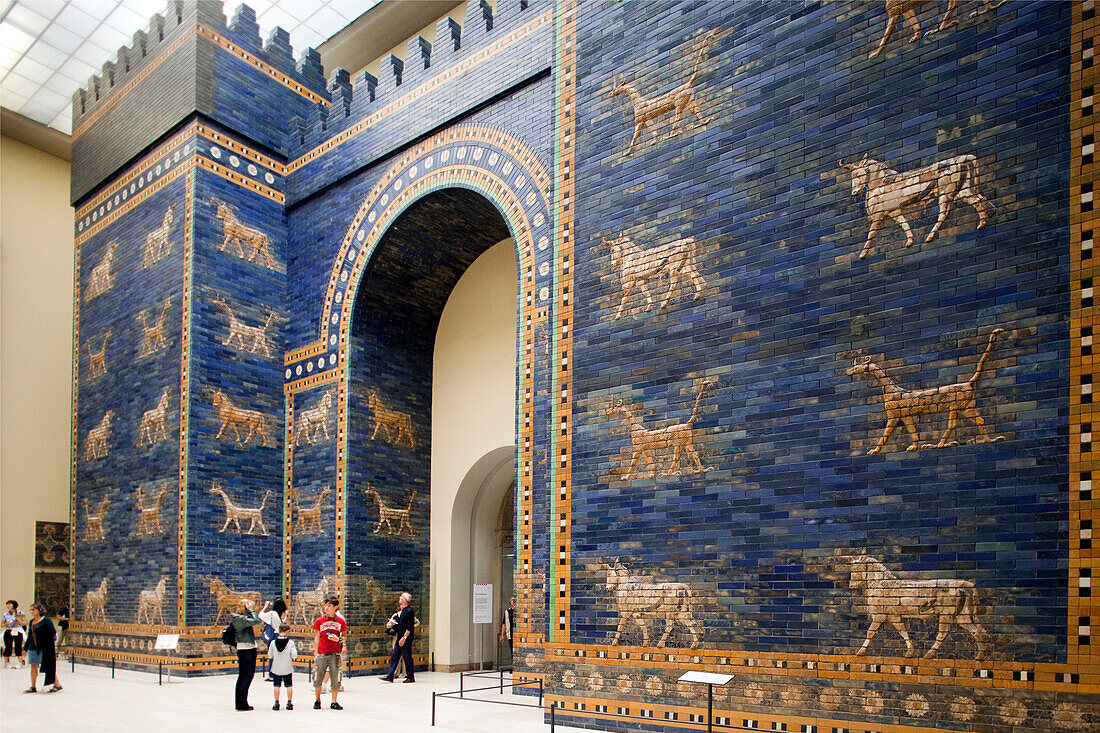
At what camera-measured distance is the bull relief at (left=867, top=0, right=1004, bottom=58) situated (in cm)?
691

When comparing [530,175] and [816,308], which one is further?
[530,175]

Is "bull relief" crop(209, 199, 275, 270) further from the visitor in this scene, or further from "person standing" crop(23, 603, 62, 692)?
the visitor

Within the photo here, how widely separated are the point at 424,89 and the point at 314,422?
575 centimetres

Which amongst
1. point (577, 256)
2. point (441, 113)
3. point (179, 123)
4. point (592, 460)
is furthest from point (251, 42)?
point (592, 460)

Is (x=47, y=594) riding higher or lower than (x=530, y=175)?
lower

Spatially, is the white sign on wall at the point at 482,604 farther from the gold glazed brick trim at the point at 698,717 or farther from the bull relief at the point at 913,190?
the bull relief at the point at 913,190

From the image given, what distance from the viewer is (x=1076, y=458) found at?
19.6 ft

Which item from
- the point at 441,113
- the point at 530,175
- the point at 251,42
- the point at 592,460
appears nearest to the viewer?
the point at 592,460

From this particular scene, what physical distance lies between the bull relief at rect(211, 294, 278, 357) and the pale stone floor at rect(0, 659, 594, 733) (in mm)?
5443

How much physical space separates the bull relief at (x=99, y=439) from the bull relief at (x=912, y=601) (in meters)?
14.1

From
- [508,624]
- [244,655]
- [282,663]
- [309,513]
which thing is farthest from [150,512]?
[508,624]

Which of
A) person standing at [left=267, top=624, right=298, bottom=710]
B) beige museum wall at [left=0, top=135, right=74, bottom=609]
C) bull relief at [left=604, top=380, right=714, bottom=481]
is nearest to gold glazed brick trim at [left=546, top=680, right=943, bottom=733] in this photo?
bull relief at [left=604, top=380, right=714, bottom=481]

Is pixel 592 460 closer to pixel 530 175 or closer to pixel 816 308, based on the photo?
pixel 816 308

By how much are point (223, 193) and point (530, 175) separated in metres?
6.38
